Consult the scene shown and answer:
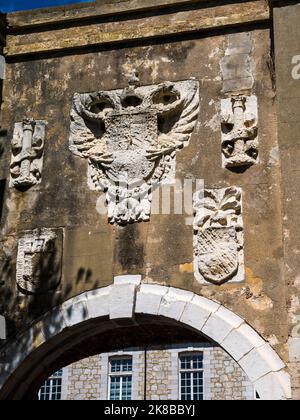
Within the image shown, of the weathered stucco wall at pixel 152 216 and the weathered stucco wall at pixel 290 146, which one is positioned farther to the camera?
the weathered stucco wall at pixel 152 216

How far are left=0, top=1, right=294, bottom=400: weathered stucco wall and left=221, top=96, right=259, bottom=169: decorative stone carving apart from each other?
86mm

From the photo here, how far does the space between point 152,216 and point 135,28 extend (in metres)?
2.51

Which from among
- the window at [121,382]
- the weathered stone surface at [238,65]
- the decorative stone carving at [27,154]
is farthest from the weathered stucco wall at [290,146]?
the window at [121,382]

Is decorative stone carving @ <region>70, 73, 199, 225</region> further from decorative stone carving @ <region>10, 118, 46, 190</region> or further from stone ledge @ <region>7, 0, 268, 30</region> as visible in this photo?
stone ledge @ <region>7, 0, 268, 30</region>

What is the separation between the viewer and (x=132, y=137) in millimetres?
9680

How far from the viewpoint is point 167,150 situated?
31.4 ft

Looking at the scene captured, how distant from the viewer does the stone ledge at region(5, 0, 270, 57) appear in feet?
32.7

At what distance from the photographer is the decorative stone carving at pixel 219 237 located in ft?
29.0

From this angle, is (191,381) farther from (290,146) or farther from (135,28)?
(290,146)

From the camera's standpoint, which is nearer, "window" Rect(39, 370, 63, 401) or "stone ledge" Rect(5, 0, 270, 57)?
"stone ledge" Rect(5, 0, 270, 57)

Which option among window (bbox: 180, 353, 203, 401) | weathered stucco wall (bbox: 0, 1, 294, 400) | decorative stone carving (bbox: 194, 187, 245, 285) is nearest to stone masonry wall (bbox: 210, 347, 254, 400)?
window (bbox: 180, 353, 203, 401)

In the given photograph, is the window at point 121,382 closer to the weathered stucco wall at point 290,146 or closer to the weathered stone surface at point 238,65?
the weathered stone surface at point 238,65

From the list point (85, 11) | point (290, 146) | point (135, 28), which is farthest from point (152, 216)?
point (85, 11)

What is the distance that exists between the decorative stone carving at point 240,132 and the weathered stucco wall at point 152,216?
9 centimetres
